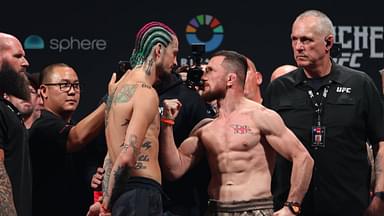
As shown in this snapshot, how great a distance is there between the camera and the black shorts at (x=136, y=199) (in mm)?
4449

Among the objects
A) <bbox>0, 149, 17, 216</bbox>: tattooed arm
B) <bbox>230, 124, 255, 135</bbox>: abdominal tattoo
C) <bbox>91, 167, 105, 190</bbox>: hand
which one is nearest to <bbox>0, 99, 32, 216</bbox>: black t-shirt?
<bbox>0, 149, 17, 216</bbox>: tattooed arm

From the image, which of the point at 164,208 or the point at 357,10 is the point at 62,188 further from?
the point at 357,10

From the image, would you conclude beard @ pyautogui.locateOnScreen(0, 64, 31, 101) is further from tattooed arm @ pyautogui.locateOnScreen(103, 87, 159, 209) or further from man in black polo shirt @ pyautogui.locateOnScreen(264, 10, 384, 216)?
man in black polo shirt @ pyautogui.locateOnScreen(264, 10, 384, 216)

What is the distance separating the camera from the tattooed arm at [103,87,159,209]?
4.35 metres

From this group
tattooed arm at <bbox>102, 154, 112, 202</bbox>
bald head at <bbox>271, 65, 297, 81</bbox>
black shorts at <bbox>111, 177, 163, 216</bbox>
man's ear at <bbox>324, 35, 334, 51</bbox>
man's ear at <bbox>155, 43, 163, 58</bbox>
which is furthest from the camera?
bald head at <bbox>271, 65, 297, 81</bbox>

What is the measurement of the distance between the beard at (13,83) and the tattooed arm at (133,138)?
637mm

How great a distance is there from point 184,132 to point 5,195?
1.23m

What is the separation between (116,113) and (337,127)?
1.16 metres

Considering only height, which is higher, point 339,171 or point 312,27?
point 312,27

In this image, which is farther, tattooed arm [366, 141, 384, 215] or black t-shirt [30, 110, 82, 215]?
black t-shirt [30, 110, 82, 215]

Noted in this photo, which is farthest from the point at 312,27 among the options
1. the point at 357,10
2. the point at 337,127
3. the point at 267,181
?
the point at 357,10

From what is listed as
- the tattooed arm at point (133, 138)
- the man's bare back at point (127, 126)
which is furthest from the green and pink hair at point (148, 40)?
the tattooed arm at point (133, 138)

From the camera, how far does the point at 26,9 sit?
6777 millimetres

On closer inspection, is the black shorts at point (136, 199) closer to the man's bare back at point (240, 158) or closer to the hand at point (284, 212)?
the man's bare back at point (240, 158)
